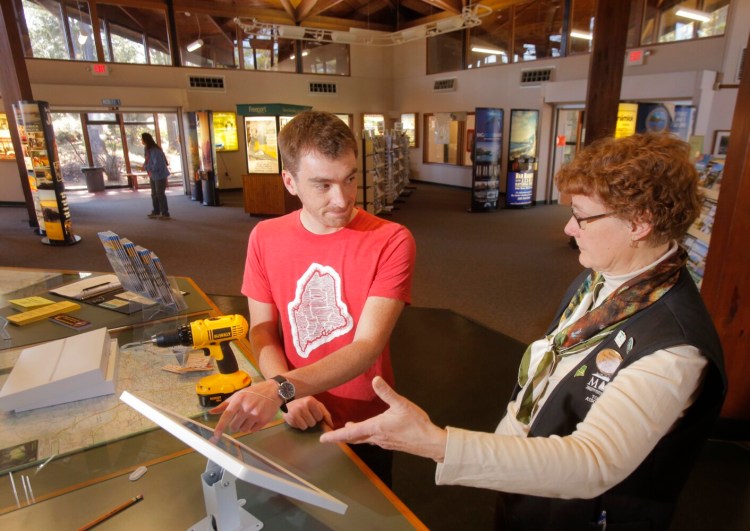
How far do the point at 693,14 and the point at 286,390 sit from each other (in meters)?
9.86

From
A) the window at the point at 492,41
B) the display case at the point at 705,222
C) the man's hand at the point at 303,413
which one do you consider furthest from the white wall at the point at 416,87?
the man's hand at the point at 303,413

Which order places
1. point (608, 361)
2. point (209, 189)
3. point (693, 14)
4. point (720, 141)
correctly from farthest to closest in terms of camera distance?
point (209, 189)
point (693, 14)
point (720, 141)
point (608, 361)

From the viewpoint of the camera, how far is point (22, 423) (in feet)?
4.54

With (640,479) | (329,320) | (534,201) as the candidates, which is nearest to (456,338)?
(329,320)

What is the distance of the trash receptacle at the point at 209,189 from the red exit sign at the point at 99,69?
3.25 m

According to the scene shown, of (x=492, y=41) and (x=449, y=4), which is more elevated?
(x=449, y=4)

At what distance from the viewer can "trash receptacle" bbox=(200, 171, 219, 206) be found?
10.6m

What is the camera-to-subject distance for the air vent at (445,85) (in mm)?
12492

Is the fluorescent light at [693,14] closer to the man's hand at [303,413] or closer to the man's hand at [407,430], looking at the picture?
the man's hand at [303,413]

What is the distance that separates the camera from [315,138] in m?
1.32

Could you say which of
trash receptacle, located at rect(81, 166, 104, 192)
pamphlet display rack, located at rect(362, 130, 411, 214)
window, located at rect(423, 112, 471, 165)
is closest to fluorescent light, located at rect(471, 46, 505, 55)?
window, located at rect(423, 112, 471, 165)

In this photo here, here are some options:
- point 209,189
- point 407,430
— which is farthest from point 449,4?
point 407,430

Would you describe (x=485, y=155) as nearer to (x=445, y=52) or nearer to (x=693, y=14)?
(x=693, y=14)

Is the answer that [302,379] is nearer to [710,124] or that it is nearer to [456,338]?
[456,338]
